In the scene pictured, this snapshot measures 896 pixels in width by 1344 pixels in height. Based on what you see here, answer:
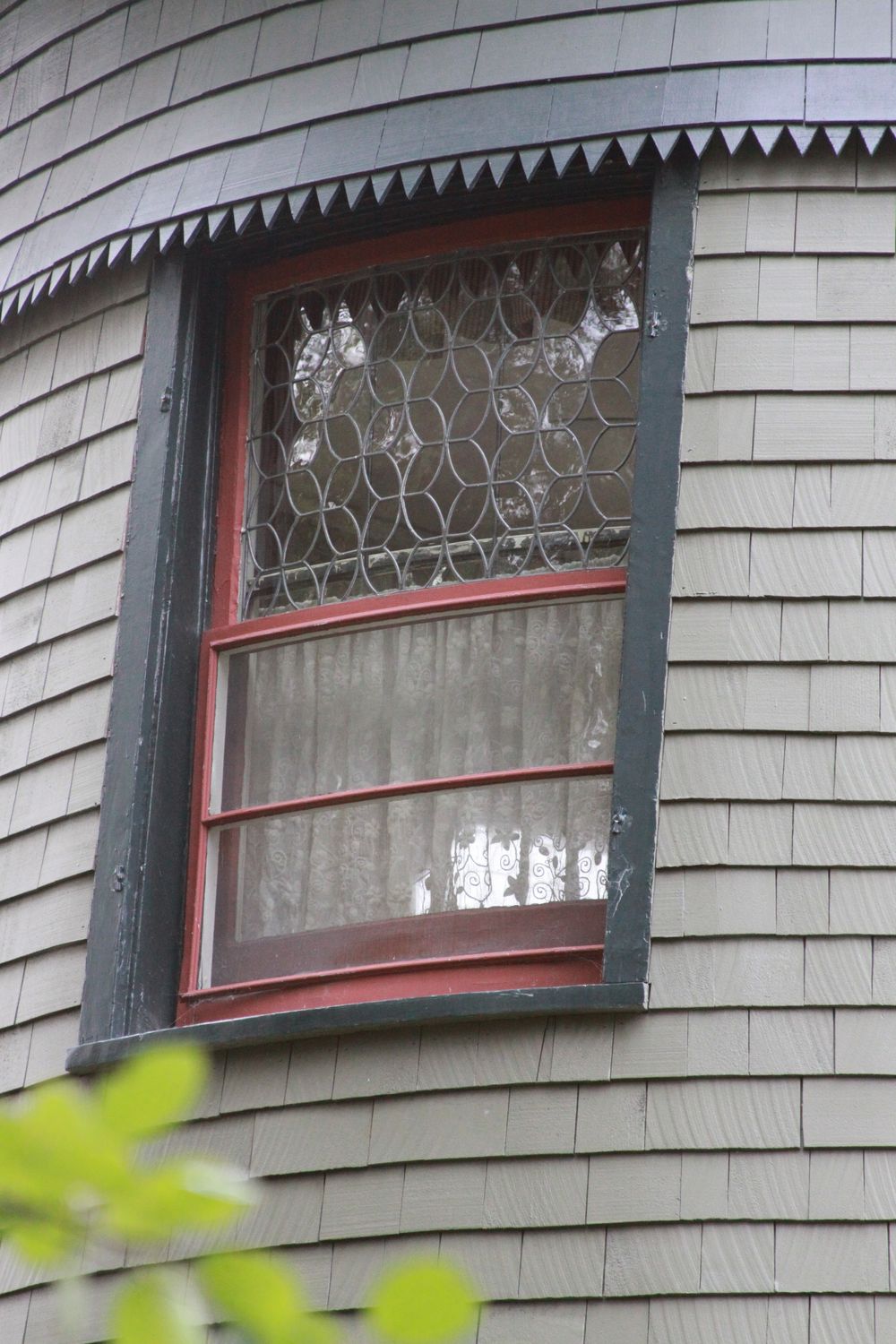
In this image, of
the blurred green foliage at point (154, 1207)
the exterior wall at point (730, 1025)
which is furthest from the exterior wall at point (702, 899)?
the blurred green foliage at point (154, 1207)

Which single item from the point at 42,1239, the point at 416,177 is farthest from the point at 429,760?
the point at 42,1239

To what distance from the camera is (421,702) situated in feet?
13.9

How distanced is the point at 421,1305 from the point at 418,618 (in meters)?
3.58

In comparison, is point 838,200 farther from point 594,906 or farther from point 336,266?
point 594,906

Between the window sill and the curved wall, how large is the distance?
1.92 metres

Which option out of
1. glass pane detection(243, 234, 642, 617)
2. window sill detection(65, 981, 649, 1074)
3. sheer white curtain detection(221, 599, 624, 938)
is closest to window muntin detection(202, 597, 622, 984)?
sheer white curtain detection(221, 599, 624, 938)

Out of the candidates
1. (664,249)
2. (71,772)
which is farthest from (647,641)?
(71,772)

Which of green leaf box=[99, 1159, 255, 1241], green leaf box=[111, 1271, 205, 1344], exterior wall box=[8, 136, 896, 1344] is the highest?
exterior wall box=[8, 136, 896, 1344]

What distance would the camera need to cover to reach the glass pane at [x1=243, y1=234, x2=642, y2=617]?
14.1 ft

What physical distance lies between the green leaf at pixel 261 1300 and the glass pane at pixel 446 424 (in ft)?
11.5

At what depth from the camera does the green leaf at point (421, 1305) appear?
0.71 m

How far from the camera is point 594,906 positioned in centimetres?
392

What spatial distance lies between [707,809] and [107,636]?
163 cm

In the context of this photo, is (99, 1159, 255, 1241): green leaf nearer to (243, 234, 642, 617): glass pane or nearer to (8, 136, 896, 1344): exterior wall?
(8, 136, 896, 1344): exterior wall
